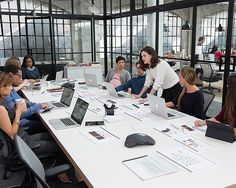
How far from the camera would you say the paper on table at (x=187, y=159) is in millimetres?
1693

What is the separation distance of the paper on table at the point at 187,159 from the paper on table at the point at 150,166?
63 mm

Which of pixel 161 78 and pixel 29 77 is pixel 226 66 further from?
pixel 29 77

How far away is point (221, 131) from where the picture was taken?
83.4 inches

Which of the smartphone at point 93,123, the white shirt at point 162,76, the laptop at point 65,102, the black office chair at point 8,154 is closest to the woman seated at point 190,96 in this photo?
the white shirt at point 162,76

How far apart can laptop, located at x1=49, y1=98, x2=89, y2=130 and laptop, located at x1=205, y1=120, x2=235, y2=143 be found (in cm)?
117

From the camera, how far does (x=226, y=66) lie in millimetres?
4141

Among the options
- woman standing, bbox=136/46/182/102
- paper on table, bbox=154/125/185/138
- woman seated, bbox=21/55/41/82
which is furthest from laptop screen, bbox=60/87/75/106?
woman seated, bbox=21/55/41/82

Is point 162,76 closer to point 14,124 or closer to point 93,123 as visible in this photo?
point 93,123

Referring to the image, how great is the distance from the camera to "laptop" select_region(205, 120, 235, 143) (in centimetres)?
207

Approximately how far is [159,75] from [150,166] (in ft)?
6.44

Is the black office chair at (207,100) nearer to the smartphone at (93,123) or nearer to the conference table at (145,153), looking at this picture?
the conference table at (145,153)

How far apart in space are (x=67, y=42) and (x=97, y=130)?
24.7 feet

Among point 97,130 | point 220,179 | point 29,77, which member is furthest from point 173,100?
point 29,77

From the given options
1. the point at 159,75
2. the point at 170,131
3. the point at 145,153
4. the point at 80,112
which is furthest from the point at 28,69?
the point at 145,153
